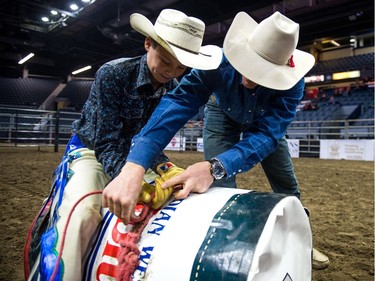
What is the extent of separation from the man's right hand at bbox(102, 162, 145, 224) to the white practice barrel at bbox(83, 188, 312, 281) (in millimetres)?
51

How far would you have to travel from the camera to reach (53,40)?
1590 cm

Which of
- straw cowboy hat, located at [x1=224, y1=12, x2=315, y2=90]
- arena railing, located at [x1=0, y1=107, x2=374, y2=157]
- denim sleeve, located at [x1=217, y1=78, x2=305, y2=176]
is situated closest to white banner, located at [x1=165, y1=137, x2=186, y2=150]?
arena railing, located at [x1=0, y1=107, x2=374, y2=157]

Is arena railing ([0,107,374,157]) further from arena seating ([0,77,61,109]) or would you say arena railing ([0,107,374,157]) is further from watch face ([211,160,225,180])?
watch face ([211,160,225,180])

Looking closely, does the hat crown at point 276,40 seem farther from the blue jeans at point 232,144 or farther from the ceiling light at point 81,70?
the ceiling light at point 81,70

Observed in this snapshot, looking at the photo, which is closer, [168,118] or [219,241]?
[219,241]

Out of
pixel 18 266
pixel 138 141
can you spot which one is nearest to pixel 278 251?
pixel 138 141

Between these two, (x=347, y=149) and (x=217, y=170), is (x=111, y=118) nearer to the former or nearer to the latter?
(x=217, y=170)

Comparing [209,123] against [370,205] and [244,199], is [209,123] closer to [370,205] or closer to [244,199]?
[244,199]

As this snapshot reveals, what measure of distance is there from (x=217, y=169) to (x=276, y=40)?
0.50 meters

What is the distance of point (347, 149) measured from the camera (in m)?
9.37

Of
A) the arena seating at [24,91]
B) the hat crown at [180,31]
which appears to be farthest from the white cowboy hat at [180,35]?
the arena seating at [24,91]

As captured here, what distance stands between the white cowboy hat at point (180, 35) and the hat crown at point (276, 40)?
0.59 feet

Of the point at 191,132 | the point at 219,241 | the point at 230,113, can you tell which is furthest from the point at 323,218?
the point at 191,132

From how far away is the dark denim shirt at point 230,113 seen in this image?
110 cm
